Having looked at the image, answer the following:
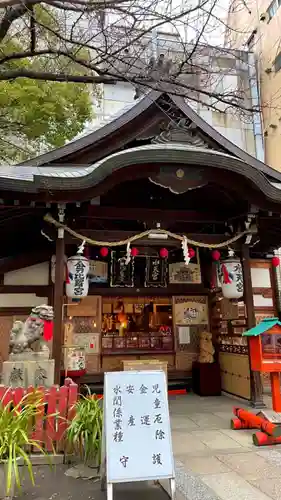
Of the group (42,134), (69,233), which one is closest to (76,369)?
(69,233)

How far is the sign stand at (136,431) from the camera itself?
3385 millimetres

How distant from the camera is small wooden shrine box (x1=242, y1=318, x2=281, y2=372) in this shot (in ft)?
21.7

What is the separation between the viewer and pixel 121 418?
3.61 metres

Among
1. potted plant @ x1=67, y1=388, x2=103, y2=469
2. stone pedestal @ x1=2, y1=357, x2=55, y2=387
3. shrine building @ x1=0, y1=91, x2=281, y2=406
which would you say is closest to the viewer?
potted plant @ x1=67, y1=388, x2=103, y2=469

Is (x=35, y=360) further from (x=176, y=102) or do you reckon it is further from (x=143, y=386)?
(x=176, y=102)

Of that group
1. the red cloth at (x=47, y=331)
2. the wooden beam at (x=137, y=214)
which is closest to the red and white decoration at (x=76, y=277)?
the wooden beam at (x=137, y=214)

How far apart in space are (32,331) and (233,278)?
4427 millimetres

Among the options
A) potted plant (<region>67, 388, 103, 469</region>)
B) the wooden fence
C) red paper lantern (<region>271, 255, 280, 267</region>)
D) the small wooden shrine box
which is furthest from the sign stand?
red paper lantern (<region>271, 255, 280, 267</region>)

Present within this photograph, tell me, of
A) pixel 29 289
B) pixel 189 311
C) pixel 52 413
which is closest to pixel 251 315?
pixel 189 311

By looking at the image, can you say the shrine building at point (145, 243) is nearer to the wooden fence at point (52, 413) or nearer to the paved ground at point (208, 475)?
the wooden fence at point (52, 413)

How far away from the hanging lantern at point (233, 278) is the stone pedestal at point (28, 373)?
4158 mm

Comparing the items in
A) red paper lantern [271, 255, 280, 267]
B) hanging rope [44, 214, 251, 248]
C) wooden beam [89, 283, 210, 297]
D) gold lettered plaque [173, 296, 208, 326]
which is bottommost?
gold lettered plaque [173, 296, 208, 326]

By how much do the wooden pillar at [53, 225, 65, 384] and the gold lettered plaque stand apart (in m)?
4.14

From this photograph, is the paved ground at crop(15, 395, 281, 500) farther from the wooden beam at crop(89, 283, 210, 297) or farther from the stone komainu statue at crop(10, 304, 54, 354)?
the wooden beam at crop(89, 283, 210, 297)
